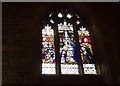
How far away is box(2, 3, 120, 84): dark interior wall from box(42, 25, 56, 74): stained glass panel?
217 millimetres

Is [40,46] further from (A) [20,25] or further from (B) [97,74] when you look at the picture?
(B) [97,74]

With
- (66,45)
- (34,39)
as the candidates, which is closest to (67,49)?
(66,45)

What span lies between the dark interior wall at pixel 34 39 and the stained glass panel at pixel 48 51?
0.71 feet

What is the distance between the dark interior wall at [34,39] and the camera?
6328 mm

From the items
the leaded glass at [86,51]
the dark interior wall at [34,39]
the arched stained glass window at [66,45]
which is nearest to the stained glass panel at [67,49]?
the arched stained glass window at [66,45]

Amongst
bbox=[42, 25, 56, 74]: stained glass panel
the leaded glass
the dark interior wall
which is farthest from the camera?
the leaded glass

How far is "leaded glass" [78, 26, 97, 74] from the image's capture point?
6820 mm

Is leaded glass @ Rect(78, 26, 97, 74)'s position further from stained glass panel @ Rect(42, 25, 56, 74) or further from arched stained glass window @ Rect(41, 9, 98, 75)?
stained glass panel @ Rect(42, 25, 56, 74)

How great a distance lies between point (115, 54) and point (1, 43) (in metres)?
2.53

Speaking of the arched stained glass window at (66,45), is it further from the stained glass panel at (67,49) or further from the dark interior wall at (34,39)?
the dark interior wall at (34,39)

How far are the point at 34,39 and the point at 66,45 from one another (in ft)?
2.69

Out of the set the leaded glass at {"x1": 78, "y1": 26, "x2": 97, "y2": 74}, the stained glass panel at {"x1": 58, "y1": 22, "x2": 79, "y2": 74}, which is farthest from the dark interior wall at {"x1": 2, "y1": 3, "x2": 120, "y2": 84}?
the stained glass panel at {"x1": 58, "y1": 22, "x2": 79, "y2": 74}

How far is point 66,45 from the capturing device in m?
7.18

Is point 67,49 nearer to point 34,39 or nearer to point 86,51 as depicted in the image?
point 86,51
